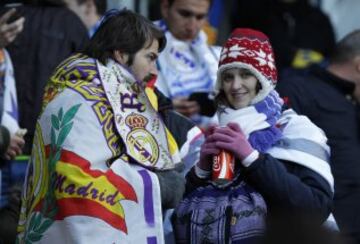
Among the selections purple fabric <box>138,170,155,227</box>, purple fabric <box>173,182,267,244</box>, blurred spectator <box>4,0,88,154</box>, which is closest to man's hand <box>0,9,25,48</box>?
blurred spectator <box>4,0,88,154</box>

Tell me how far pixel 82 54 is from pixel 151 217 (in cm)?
84

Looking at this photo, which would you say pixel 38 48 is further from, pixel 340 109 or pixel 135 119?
pixel 340 109

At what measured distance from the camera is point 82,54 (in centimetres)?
511

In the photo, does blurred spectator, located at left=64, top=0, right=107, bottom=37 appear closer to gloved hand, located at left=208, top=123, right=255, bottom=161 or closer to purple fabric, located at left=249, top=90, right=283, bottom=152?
purple fabric, located at left=249, top=90, right=283, bottom=152

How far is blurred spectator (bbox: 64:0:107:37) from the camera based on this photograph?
273 inches

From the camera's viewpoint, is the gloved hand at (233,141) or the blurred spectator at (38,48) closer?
the gloved hand at (233,141)

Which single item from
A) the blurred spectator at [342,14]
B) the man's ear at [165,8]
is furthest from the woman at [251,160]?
the blurred spectator at [342,14]

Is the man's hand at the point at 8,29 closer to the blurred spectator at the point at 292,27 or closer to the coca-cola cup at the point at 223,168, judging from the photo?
the coca-cola cup at the point at 223,168

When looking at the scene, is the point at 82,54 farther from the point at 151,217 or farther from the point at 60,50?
the point at 60,50

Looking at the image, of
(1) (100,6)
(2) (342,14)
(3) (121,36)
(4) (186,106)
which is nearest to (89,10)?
(1) (100,6)

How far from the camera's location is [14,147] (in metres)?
5.69

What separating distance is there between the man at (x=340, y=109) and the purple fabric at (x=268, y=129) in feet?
3.57

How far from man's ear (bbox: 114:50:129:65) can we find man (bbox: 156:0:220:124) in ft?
4.21

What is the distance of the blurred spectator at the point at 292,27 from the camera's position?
8.75 m
